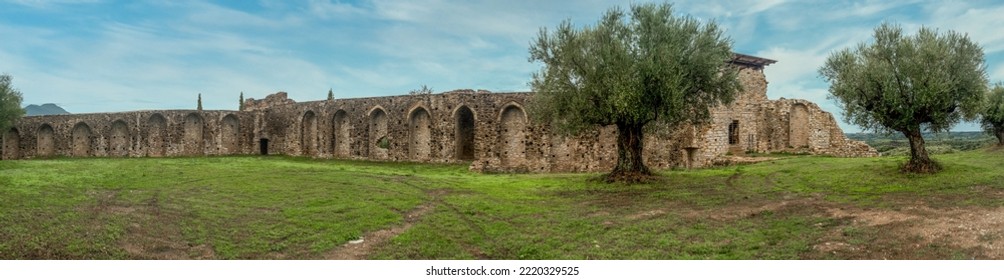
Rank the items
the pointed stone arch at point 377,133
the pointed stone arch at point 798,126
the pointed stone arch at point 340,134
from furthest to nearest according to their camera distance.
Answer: the pointed stone arch at point 340,134 → the pointed stone arch at point 377,133 → the pointed stone arch at point 798,126

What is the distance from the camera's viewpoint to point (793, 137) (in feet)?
137

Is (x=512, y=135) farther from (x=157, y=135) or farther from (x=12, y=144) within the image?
(x=12, y=144)

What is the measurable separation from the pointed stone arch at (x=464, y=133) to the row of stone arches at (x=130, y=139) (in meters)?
20.8

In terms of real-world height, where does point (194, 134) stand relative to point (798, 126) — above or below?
below

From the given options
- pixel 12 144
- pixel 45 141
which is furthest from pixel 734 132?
pixel 12 144

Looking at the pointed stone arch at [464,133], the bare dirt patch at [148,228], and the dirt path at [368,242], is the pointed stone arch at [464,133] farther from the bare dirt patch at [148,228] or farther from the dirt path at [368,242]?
the bare dirt patch at [148,228]

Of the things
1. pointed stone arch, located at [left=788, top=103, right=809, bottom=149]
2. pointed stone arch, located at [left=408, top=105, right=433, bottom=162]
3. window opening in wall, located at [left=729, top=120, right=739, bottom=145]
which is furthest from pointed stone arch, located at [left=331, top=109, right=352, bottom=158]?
pointed stone arch, located at [left=788, top=103, right=809, bottom=149]

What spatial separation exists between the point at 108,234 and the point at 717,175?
22332mm

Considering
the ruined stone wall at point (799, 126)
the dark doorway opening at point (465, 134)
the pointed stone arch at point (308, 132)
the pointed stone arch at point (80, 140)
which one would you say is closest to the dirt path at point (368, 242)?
the dark doorway opening at point (465, 134)

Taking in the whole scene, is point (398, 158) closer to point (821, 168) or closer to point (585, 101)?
point (585, 101)

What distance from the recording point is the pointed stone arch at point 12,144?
51.6 meters

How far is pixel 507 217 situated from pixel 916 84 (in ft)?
51.0

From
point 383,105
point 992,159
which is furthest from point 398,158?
point 992,159

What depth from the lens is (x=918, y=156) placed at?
2261 centimetres
